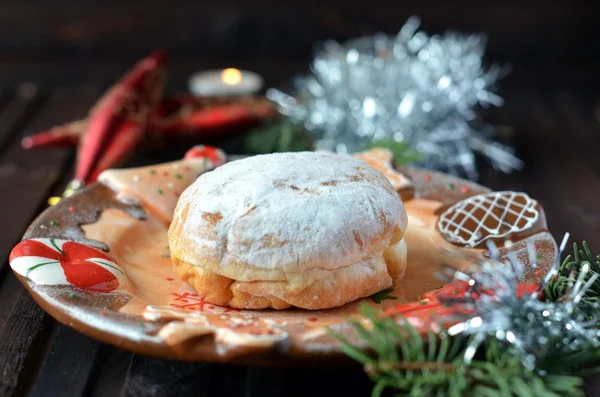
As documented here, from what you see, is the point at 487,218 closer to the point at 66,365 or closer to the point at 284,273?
the point at 284,273

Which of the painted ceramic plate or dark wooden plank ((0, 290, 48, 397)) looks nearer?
the painted ceramic plate

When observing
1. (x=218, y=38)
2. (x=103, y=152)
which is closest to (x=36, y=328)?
(x=103, y=152)

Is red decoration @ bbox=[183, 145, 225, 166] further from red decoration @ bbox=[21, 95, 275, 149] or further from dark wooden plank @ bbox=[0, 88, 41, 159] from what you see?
dark wooden plank @ bbox=[0, 88, 41, 159]

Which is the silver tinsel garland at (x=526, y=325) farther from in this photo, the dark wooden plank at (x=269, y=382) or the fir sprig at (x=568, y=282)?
the dark wooden plank at (x=269, y=382)

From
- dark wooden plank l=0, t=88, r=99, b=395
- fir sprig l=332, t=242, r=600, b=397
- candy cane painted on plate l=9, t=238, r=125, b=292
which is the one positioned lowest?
dark wooden plank l=0, t=88, r=99, b=395

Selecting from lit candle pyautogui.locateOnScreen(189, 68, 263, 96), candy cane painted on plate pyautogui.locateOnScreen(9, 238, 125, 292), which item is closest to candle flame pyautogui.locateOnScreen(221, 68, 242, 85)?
lit candle pyautogui.locateOnScreen(189, 68, 263, 96)

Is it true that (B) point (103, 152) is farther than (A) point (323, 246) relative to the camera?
Yes

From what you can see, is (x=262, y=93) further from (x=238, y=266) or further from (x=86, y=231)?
(x=238, y=266)
